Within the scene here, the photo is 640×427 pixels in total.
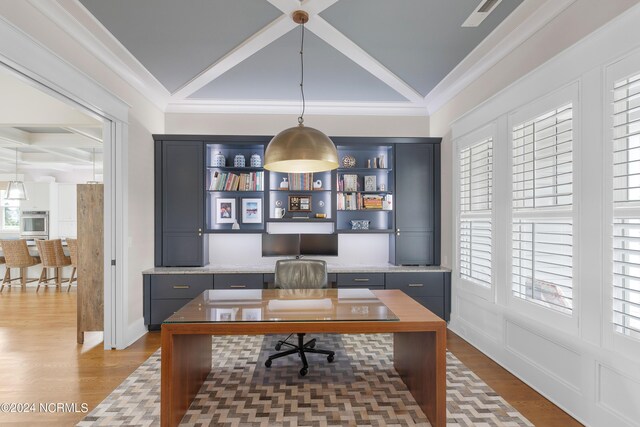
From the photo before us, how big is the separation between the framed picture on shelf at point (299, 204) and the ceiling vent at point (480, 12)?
268 centimetres

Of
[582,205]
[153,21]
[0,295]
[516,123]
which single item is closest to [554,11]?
[516,123]

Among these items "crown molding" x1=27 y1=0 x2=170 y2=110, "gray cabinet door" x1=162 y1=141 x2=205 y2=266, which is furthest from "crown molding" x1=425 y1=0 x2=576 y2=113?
"crown molding" x1=27 y1=0 x2=170 y2=110

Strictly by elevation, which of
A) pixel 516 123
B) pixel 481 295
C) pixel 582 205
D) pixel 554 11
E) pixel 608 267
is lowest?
pixel 481 295

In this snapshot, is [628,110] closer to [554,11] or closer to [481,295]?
[554,11]

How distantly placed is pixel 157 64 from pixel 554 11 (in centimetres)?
363

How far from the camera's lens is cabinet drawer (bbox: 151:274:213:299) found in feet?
13.7

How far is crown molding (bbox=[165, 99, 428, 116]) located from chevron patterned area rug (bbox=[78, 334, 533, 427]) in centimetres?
315

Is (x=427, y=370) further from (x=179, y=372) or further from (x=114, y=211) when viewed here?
(x=114, y=211)

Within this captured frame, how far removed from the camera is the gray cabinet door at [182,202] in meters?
4.45

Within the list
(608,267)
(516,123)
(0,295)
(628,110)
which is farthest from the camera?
(0,295)

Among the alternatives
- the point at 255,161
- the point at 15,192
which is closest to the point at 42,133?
the point at 15,192

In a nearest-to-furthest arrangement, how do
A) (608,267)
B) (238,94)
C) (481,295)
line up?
(608,267), (481,295), (238,94)

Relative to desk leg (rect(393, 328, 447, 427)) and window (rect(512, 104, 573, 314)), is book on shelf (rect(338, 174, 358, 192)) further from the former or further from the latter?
desk leg (rect(393, 328, 447, 427))

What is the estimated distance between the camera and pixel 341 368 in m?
3.13
